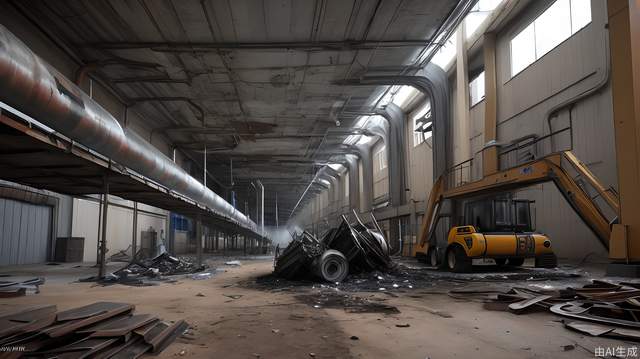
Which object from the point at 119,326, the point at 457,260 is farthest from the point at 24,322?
the point at 457,260

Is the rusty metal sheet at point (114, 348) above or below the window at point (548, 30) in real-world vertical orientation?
below

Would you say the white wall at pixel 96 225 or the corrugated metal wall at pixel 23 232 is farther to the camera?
the white wall at pixel 96 225

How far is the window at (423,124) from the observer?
18.7 meters

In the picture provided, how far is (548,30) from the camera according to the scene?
519 inches

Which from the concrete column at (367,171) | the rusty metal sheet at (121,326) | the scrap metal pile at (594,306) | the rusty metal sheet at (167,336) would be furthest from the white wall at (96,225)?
the scrap metal pile at (594,306)

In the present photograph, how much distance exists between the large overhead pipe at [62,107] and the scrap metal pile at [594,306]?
22.0 ft

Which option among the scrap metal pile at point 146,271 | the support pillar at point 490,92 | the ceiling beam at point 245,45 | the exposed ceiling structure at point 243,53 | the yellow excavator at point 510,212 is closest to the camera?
the yellow excavator at point 510,212

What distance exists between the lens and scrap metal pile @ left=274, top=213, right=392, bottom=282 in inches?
411

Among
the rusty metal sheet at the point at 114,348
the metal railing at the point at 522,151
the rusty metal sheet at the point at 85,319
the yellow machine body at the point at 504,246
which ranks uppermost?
the metal railing at the point at 522,151

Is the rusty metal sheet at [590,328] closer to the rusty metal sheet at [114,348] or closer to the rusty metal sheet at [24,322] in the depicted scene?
the rusty metal sheet at [114,348]

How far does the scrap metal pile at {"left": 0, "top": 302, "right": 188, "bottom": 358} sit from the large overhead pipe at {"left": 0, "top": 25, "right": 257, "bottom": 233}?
8.46 ft

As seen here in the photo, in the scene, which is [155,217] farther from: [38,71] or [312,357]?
[312,357]

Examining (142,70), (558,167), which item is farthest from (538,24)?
(142,70)

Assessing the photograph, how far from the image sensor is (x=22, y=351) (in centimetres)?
344
